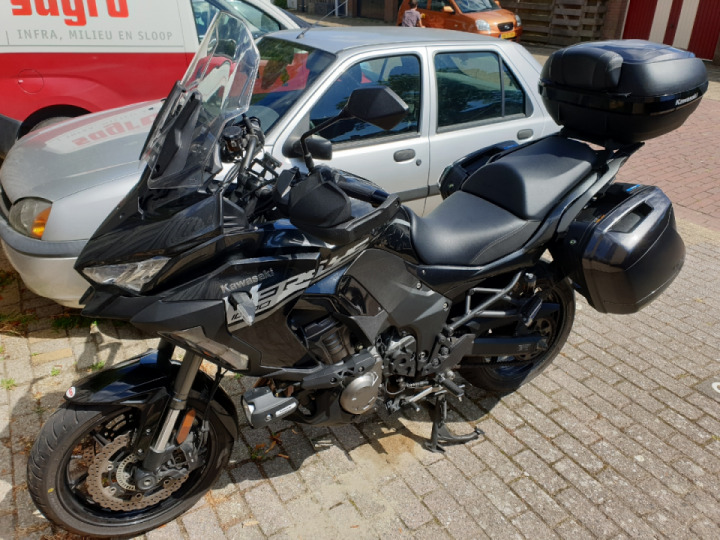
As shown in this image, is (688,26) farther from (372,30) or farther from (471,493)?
(471,493)

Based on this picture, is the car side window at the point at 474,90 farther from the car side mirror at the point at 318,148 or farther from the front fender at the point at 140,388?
the front fender at the point at 140,388

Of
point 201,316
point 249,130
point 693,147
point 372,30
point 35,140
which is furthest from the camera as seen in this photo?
point 693,147

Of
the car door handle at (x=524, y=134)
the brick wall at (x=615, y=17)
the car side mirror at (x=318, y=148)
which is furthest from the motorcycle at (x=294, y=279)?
the brick wall at (x=615, y=17)

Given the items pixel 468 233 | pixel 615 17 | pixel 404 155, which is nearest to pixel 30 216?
pixel 404 155

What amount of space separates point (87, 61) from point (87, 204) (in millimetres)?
2670

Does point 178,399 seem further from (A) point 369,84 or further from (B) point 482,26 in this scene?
(B) point 482,26

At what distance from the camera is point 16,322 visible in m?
3.94

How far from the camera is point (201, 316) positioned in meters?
2.00

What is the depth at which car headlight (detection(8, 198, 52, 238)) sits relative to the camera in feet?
11.1

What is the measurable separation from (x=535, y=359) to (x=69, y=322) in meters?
2.98

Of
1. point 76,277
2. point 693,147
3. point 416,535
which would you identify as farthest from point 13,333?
point 693,147

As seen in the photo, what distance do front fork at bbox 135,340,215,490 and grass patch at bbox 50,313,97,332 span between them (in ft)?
5.80

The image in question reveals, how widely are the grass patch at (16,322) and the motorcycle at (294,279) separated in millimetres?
1836

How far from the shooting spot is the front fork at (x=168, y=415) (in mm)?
2258
